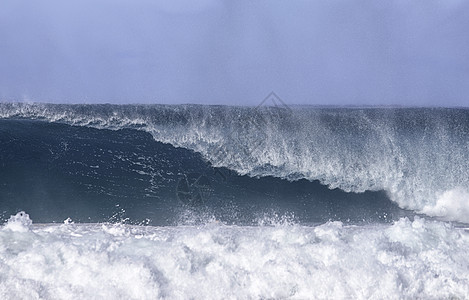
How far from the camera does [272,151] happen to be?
457 inches

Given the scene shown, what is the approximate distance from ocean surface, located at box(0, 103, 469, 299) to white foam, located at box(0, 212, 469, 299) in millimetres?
18

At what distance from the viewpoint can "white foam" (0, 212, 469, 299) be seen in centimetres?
553

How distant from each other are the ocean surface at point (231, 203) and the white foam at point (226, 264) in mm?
18

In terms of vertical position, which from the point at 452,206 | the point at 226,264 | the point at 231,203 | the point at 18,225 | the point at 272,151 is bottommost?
the point at 226,264

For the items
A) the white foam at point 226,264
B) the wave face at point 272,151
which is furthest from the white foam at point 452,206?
the white foam at point 226,264

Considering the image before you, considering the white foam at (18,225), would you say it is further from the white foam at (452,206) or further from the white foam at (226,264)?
the white foam at (452,206)

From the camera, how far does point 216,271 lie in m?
5.88

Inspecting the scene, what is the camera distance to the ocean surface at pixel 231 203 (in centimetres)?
577

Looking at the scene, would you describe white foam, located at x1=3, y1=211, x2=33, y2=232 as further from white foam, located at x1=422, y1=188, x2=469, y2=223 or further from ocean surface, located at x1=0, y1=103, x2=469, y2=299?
white foam, located at x1=422, y1=188, x2=469, y2=223

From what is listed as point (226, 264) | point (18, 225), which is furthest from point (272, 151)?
point (18, 225)

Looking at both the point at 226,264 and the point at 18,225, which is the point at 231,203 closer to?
the point at 226,264

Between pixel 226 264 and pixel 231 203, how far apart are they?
3.81 m

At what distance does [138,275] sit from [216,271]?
0.85m

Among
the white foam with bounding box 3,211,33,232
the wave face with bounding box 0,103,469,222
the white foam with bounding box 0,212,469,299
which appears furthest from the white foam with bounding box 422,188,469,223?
the white foam with bounding box 3,211,33,232
